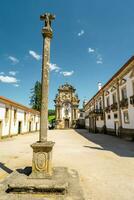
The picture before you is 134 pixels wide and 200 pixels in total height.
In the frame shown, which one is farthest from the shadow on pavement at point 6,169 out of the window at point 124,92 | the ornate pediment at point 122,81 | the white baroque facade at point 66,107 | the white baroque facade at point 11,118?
the white baroque facade at point 66,107

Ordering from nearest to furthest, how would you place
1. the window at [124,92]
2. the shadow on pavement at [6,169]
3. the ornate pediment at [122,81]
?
the shadow on pavement at [6,169] → the ornate pediment at [122,81] → the window at [124,92]

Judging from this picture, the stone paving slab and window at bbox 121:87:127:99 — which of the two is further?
window at bbox 121:87:127:99

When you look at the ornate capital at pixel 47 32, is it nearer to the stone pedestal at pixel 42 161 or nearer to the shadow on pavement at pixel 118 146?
the stone pedestal at pixel 42 161

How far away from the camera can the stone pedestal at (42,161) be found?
14.6 ft

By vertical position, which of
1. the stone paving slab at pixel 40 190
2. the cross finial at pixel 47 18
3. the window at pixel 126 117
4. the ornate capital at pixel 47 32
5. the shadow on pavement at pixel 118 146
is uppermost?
the cross finial at pixel 47 18

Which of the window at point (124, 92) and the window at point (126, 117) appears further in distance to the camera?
the window at point (124, 92)

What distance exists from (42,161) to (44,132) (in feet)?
3.04

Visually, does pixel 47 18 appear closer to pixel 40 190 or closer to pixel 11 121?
pixel 40 190

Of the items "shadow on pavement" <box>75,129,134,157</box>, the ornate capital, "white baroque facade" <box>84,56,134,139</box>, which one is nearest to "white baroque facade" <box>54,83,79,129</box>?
"white baroque facade" <box>84,56,134,139</box>

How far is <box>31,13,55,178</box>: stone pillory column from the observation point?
14.8 feet

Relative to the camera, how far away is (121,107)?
17422 millimetres

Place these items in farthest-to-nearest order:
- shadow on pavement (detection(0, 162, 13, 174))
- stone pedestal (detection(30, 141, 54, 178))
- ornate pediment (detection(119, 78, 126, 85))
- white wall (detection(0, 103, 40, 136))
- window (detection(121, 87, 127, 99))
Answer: white wall (detection(0, 103, 40, 136)) < window (detection(121, 87, 127, 99)) < ornate pediment (detection(119, 78, 126, 85)) < shadow on pavement (detection(0, 162, 13, 174)) < stone pedestal (detection(30, 141, 54, 178))

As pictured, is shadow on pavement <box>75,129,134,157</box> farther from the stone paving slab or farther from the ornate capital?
the ornate capital

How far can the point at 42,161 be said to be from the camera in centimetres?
454
